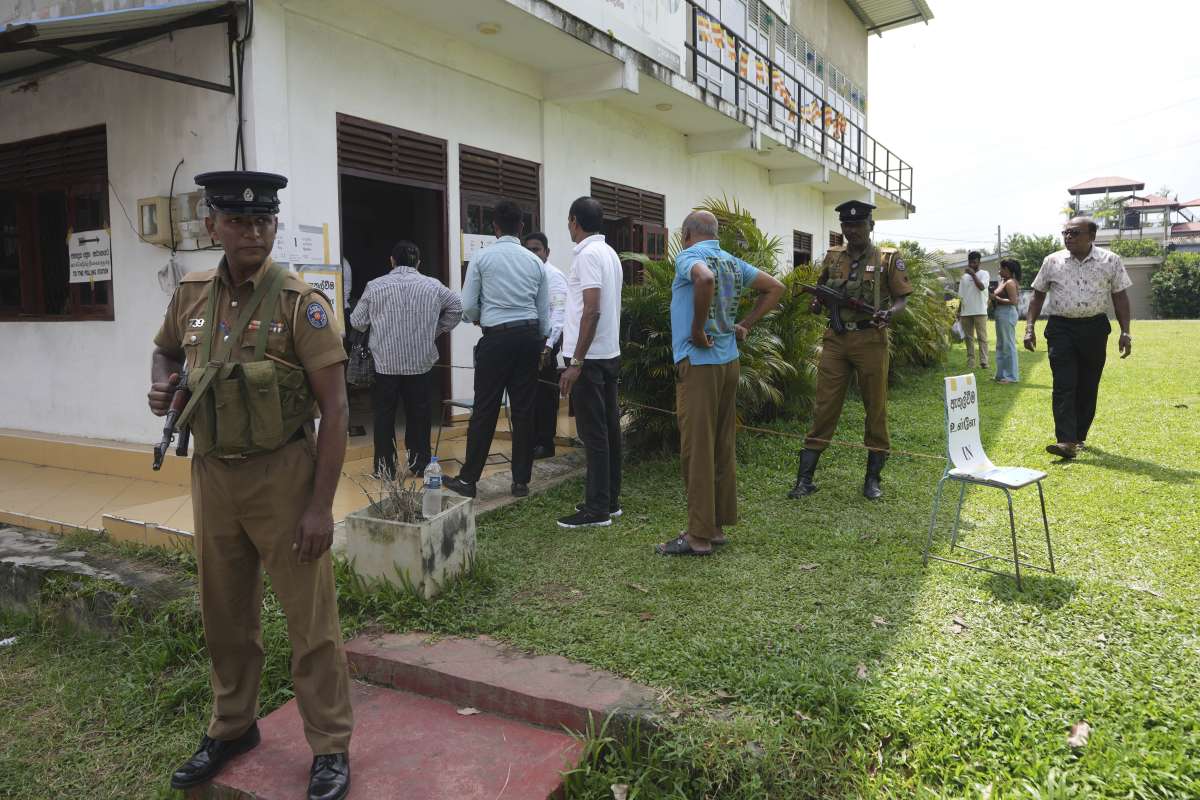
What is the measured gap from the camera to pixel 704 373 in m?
4.39

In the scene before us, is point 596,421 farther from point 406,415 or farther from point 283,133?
point 283,133

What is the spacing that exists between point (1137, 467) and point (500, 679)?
5.52 meters

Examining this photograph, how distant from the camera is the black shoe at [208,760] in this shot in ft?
8.99

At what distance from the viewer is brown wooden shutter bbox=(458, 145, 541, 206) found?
7695 millimetres

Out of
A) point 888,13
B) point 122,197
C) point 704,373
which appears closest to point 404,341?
point 704,373

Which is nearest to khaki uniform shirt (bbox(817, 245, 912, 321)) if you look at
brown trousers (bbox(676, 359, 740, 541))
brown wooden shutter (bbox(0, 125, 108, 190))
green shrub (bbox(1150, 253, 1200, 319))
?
brown trousers (bbox(676, 359, 740, 541))

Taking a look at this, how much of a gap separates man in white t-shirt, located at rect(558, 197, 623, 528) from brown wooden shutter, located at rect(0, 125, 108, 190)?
14.0 feet

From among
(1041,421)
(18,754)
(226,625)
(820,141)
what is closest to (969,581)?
(226,625)

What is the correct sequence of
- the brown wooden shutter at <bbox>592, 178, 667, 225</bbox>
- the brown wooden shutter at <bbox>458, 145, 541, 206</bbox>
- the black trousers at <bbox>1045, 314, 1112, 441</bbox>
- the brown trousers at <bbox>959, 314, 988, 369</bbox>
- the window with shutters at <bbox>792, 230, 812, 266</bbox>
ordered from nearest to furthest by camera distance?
1. the black trousers at <bbox>1045, 314, 1112, 441</bbox>
2. the brown wooden shutter at <bbox>458, 145, 541, 206</bbox>
3. the brown wooden shutter at <bbox>592, 178, 667, 225</bbox>
4. the brown trousers at <bbox>959, 314, 988, 369</bbox>
5. the window with shutters at <bbox>792, 230, 812, 266</bbox>

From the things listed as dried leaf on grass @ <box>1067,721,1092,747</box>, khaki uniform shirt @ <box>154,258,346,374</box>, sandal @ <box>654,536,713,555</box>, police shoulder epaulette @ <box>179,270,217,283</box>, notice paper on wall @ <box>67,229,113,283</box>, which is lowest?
dried leaf on grass @ <box>1067,721,1092,747</box>

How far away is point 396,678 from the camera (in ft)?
11.0

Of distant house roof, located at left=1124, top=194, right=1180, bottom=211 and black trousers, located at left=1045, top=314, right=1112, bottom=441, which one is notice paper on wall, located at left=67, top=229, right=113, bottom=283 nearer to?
black trousers, located at left=1045, top=314, right=1112, bottom=441

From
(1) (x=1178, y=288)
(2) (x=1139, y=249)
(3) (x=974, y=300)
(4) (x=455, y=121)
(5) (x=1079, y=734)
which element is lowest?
(5) (x=1079, y=734)

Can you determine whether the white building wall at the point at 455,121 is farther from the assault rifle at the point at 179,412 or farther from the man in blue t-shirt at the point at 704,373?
the assault rifle at the point at 179,412
